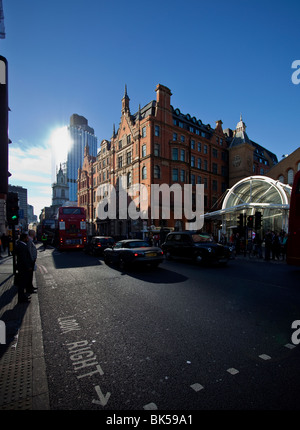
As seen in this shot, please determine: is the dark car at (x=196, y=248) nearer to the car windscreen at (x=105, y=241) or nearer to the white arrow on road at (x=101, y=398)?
the car windscreen at (x=105, y=241)

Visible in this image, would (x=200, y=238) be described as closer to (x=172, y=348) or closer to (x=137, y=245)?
(x=137, y=245)

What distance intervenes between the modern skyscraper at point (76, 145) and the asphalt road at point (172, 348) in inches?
5893

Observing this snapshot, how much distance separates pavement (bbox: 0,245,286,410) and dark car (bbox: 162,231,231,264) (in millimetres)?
8094

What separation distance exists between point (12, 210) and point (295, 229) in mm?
12593

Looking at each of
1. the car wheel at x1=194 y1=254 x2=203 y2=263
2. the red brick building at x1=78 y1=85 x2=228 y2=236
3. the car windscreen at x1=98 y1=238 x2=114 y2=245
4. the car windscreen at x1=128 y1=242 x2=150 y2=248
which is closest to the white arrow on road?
the car windscreen at x1=128 y1=242 x2=150 y2=248

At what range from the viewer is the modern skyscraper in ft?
489

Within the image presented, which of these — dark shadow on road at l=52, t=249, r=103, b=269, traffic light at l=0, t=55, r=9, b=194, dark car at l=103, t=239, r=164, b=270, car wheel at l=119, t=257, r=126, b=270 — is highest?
traffic light at l=0, t=55, r=9, b=194

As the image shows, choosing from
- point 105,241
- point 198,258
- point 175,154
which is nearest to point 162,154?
point 175,154

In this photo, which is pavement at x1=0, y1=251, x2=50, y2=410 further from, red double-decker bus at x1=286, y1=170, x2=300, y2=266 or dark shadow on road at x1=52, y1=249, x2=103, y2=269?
red double-decker bus at x1=286, y1=170, x2=300, y2=266

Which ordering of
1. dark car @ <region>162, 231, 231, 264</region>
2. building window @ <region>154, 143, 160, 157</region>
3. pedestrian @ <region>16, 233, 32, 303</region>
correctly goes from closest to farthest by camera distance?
pedestrian @ <region>16, 233, 32, 303</region> → dark car @ <region>162, 231, 231, 264</region> → building window @ <region>154, 143, 160, 157</region>

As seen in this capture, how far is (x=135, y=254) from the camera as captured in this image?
953cm

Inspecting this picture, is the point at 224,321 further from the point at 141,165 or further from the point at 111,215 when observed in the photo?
the point at 111,215
